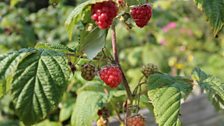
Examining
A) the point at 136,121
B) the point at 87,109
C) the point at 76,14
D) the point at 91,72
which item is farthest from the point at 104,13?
the point at 87,109

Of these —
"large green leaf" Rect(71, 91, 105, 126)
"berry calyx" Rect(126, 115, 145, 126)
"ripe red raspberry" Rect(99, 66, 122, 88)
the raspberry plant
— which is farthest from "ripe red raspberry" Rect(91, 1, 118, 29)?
"large green leaf" Rect(71, 91, 105, 126)

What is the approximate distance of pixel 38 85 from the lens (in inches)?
48.2

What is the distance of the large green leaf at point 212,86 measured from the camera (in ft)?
4.63

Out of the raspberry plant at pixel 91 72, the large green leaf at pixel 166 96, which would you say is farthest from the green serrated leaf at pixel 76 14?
the large green leaf at pixel 166 96

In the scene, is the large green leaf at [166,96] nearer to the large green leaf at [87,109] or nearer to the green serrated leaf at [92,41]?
the green serrated leaf at [92,41]

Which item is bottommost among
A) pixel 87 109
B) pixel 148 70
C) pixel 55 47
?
pixel 87 109

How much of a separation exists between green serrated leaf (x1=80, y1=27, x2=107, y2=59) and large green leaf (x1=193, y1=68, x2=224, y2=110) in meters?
0.30

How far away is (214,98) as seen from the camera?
1.52 m

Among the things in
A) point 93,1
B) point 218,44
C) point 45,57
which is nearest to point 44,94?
point 45,57

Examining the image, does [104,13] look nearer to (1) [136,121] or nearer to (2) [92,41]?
(2) [92,41]

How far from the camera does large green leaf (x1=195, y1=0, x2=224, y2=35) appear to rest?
4.20ft

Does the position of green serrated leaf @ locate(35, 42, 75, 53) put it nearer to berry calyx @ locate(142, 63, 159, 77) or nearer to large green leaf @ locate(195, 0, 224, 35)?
berry calyx @ locate(142, 63, 159, 77)

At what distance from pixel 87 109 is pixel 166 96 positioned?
0.46 meters

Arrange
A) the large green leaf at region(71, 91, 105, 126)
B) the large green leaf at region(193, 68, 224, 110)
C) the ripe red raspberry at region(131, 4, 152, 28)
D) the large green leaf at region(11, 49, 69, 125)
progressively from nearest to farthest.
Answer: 1. the large green leaf at region(11, 49, 69, 125)
2. the ripe red raspberry at region(131, 4, 152, 28)
3. the large green leaf at region(193, 68, 224, 110)
4. the large green leaf at region(71, 91, 105, 126)
